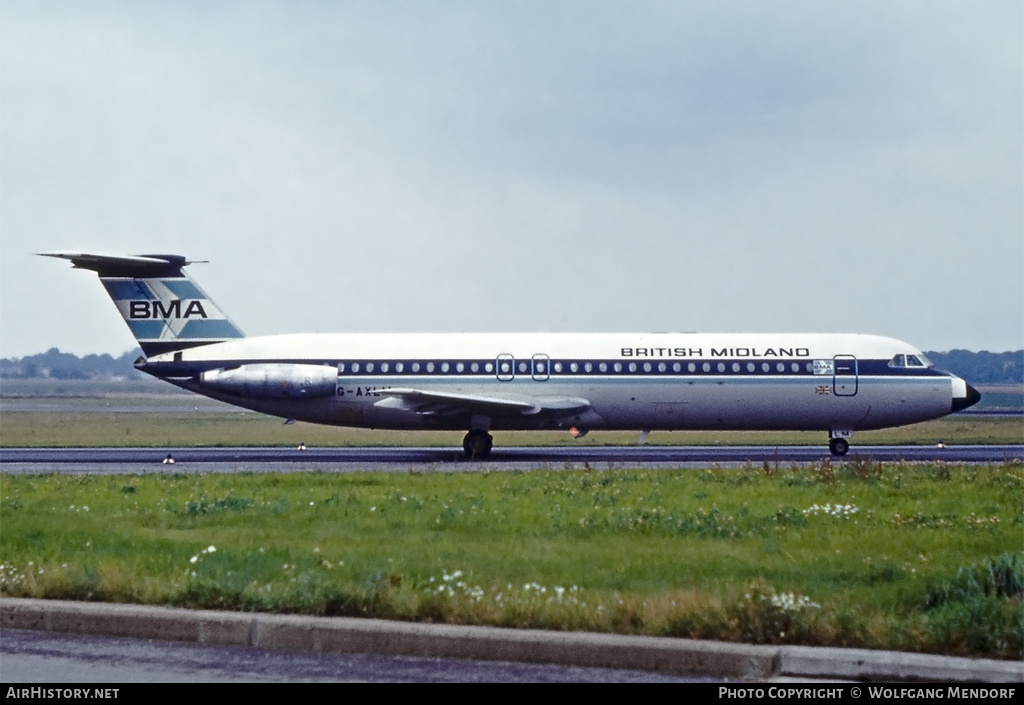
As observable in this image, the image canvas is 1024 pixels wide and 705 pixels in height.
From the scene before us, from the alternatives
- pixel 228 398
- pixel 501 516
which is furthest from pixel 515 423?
pixel 501 516

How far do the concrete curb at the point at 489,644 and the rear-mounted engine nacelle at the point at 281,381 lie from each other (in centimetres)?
1940

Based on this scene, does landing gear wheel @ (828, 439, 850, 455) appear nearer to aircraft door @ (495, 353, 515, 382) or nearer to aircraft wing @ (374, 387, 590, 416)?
aircraft wing @ (374, 387, 590, 416)

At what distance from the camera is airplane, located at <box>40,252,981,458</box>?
2783 centimetres

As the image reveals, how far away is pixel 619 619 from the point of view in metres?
7.72

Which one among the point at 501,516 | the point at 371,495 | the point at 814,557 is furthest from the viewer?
the point at 371,495

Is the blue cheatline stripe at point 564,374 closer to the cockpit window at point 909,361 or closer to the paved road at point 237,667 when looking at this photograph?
the cockpit window at point 909,361

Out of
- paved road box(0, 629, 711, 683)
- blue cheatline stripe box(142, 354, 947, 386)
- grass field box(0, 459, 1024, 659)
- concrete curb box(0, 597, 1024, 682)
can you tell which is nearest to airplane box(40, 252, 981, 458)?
blue cheatline stripe box(142, 354, 947, 386)

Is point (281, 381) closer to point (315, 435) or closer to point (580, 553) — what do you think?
point (315, 435)

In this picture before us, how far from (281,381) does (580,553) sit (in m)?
18.3

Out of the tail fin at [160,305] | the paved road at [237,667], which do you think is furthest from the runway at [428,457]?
the paved road at [237,667]

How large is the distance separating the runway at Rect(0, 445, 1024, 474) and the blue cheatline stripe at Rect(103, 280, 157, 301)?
4063 millimetres

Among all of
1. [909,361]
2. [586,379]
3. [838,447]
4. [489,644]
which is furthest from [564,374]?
[489,644]
